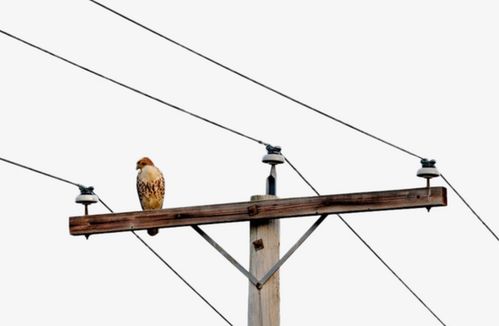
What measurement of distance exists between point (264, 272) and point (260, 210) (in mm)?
453

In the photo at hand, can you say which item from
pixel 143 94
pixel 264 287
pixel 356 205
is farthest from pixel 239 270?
pixel 143 94

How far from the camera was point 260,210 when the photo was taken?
11.8 m

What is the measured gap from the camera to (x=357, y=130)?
1253 centimetres

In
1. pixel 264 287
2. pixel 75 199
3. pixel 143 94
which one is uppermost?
pixel 143 94

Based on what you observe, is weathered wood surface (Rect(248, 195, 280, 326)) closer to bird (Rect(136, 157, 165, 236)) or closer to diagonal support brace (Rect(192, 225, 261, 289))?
diagonal support brace (Rect(192, 225, 261, 289))

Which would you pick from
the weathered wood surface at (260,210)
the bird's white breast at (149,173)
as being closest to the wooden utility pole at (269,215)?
the weathered wood surface at (260,210)

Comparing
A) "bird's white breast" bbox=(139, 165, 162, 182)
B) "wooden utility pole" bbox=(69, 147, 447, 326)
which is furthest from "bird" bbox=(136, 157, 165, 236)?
"wooden utility pole" bbox=(69, 147, 447, 326)

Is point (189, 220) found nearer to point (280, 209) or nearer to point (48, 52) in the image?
point (280, 209)

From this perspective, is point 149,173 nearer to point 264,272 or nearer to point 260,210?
point 260,210

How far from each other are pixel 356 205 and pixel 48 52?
9.85 ft

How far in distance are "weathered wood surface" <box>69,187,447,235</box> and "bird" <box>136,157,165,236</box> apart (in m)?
0.88

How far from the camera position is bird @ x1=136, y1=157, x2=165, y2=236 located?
13.5 metres

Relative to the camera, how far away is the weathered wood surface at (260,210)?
11266mm

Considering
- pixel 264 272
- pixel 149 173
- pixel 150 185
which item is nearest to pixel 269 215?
pixel 264 272
